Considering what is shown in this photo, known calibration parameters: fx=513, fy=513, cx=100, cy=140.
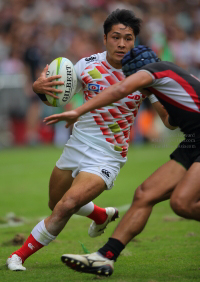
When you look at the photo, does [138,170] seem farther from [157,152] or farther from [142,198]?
[142,198]

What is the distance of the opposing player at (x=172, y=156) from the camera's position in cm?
400

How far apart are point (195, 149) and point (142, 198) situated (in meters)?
0.61

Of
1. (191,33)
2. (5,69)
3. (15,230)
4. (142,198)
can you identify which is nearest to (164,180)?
(142,198)

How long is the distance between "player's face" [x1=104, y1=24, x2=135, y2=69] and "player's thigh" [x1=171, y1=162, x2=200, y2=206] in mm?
1496

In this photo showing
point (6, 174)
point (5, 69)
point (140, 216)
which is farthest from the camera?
point (5, 69)

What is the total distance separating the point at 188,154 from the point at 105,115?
1022mm

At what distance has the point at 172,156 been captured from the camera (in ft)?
14.5

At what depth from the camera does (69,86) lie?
4938mm

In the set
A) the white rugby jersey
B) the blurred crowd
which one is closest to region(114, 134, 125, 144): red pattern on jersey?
the white rugby jersey

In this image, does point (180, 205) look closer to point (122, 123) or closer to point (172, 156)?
point (172, 156)

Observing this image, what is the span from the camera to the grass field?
175 inches

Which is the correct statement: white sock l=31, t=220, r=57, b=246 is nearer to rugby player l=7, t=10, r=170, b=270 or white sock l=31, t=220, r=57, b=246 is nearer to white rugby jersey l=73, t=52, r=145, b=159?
rugby player l=7, t=10, r=170, b=270

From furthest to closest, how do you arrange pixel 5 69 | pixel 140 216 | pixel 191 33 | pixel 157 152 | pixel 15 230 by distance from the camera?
pixel 191 33 → pixel 5 69 → pixel 157 152 → pixel 15 230 → pixel 140 216

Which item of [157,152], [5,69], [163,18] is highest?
[163,18]
